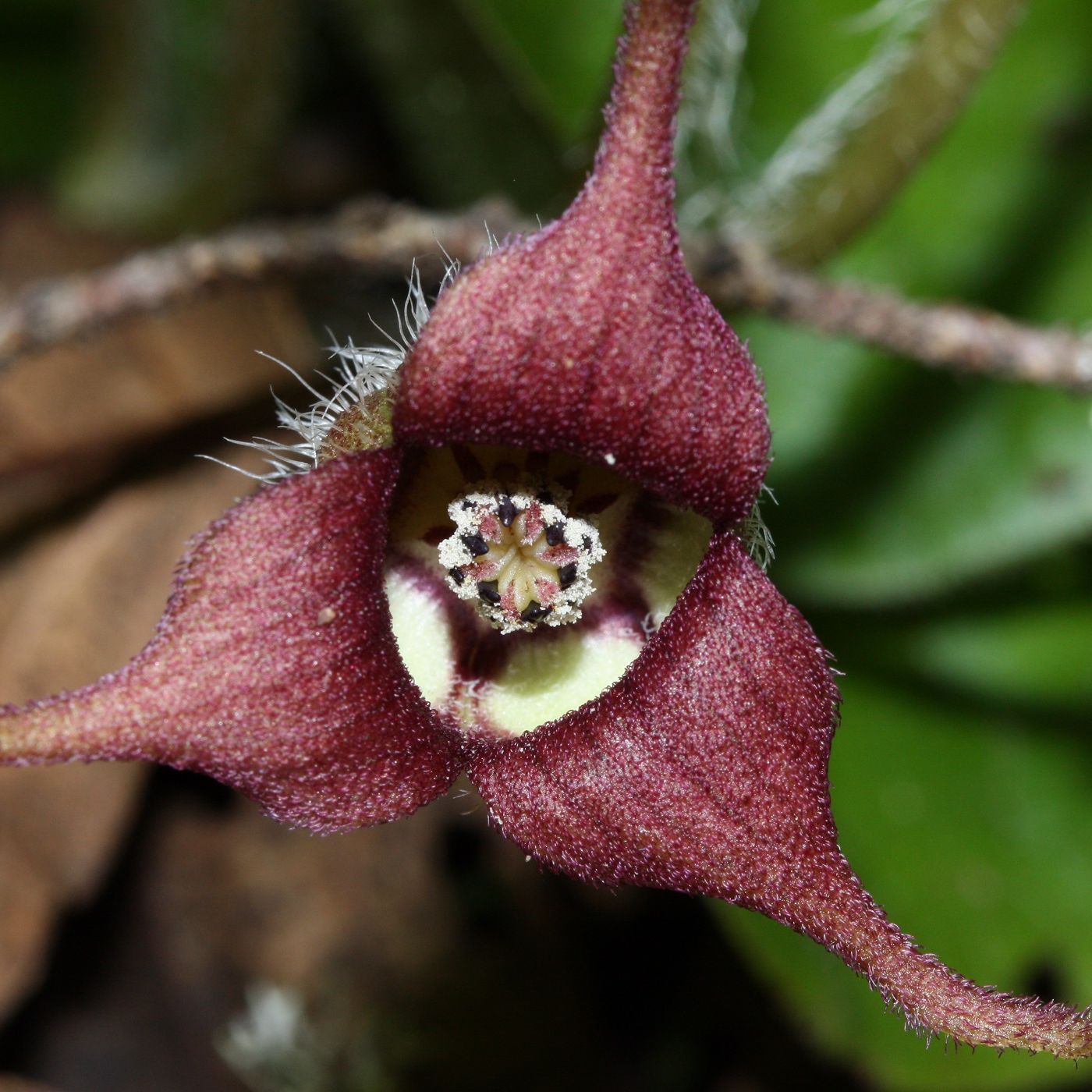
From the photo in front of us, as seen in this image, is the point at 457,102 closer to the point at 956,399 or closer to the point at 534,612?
the point at 956,399

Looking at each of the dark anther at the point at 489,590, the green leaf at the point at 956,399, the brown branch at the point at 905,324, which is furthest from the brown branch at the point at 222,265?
the green leaf at the point at 956,399

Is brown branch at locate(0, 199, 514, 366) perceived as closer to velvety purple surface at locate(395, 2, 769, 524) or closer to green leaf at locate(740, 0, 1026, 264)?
green leaf at locate(740, 0, 1026, 264)

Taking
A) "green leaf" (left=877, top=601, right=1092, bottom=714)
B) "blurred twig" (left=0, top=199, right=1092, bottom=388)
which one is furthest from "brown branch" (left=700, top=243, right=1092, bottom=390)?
"green leaf" (left=877, top=601, right=1092, bottom=714)

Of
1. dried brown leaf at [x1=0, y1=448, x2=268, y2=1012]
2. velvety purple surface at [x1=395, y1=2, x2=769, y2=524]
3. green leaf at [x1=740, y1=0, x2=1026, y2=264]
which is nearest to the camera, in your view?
velvety purple surface at [x1=395, y1=2, x2=769, y2=524]

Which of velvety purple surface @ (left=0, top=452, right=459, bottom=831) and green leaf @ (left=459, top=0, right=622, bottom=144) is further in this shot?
green leaf @ (left=459, top=0, right=622, bottom=144)

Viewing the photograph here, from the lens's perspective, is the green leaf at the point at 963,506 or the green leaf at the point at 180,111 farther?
the green leaf at the point at 180,111

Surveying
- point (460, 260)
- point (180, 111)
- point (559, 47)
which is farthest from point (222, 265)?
point (180, 111)

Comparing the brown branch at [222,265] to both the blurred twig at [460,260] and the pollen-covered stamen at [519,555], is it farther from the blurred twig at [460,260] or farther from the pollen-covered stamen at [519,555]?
the pollen-covered stamen at [519,555]
